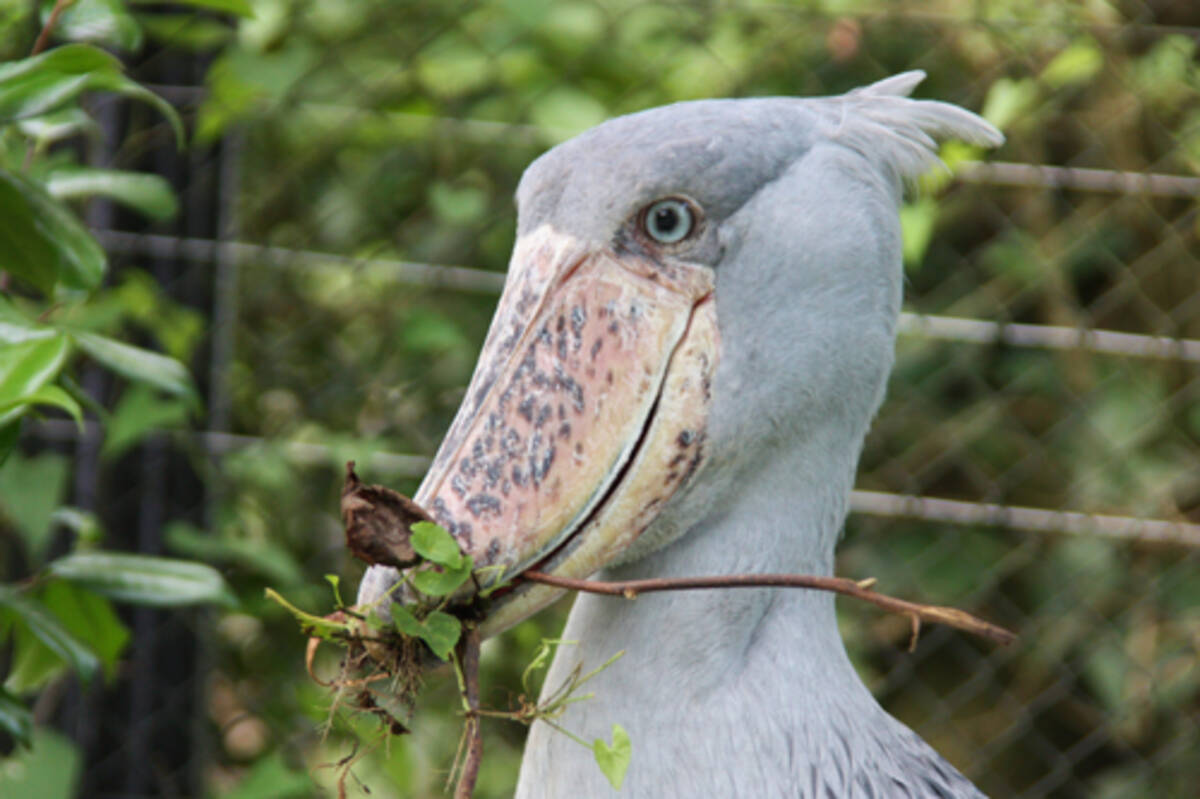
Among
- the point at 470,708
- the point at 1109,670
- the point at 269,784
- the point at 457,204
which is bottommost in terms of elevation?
the point at 1109,670

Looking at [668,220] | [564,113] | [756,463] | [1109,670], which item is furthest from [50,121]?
[1109,670]

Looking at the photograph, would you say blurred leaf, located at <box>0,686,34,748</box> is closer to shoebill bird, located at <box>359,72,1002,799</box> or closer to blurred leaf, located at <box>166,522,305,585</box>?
shoebill bird, located at <box>359,72,1002,799</box>

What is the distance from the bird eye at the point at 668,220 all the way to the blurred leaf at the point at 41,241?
440mm

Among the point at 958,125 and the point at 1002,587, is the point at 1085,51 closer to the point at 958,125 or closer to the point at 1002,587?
the point at 1002,587

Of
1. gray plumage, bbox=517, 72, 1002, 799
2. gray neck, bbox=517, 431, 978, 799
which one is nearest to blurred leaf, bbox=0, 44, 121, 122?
gray plumage, bbox=517, 72, 1002, 799

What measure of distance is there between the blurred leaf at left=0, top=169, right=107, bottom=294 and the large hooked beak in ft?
1.08

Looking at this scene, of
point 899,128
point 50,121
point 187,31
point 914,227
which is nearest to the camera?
point 899,128

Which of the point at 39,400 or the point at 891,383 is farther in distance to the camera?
the point at 891,383

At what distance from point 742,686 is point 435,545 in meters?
0.28

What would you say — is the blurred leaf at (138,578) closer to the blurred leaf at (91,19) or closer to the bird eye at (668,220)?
the blurred leaf at (91,19)

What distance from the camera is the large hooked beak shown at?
3.09ft

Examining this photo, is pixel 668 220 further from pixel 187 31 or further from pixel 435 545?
pixel 187 31

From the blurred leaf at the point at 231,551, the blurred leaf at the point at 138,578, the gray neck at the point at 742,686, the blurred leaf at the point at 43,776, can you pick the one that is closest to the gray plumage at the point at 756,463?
the gray neck at the point at 742,686

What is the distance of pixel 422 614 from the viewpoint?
35.3 inches
